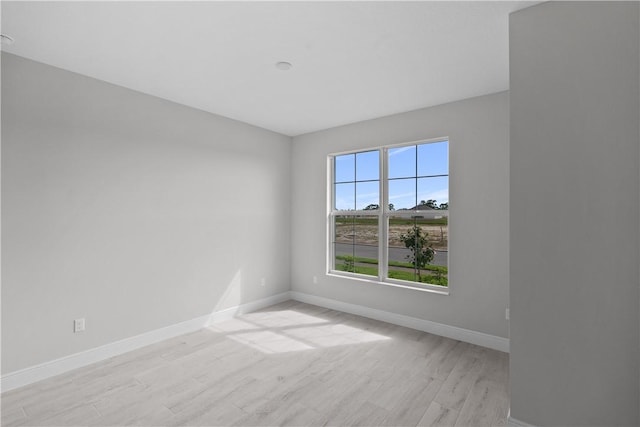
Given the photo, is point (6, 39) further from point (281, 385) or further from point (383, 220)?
point (383, 220)

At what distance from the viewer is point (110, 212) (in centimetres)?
300

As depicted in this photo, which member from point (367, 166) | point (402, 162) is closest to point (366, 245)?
point (367, 166)

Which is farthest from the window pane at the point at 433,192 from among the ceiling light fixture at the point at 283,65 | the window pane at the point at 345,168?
the ceiling light fixture at the point at 283,65

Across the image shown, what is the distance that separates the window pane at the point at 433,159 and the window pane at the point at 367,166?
61 cm

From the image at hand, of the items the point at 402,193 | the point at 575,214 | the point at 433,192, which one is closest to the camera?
the point at 575,214

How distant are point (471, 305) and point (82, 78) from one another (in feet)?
14.7

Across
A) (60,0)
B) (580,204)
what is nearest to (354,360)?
(580,204)

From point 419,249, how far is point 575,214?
2163 millimetres

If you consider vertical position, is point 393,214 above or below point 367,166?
below

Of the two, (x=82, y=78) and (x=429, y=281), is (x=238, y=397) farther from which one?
(x=82, y=78)

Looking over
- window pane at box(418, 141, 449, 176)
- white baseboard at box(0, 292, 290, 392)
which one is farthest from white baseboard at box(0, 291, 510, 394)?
window pane at box(418, 141, 449, 176)

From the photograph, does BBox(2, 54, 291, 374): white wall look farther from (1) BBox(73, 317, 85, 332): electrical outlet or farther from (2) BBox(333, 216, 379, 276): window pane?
(2) BBox(333, 216, 379, 276): window pane

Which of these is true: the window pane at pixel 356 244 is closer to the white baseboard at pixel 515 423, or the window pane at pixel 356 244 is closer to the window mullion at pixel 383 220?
the window mullion at pixel 383 220

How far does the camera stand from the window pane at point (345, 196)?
455 centimetres
